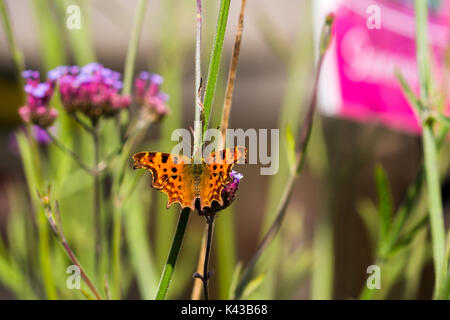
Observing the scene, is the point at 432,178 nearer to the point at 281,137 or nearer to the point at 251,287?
the point at 251,287

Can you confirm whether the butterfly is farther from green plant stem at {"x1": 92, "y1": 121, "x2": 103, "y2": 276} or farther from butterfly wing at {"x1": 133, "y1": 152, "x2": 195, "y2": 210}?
green plant stem at {"x1": 92, "y1": 121, "x2": 103, "y2": 276}

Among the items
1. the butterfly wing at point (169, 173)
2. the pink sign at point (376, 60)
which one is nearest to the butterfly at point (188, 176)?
the butterfly wing at point (169, 173)

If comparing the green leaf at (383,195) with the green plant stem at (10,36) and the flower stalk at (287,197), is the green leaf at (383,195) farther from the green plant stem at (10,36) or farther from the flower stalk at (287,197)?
the green plant stem at (10,36)

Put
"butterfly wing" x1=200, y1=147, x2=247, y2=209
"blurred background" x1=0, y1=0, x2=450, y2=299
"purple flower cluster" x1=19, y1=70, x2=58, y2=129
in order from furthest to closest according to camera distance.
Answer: "blurred background" x1=0, y1=0, x2=450, y2=299 < "purple flower cluster" x1=19, y1=70, x2=58, y2=129 < "butterfly wing" x1=200, y1=147, x2=247, y2=209

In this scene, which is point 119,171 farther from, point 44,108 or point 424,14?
point 424,14

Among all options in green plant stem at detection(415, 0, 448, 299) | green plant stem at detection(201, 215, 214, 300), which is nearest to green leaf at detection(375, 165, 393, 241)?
green plant stem at detection(415, 0, 448, 299)

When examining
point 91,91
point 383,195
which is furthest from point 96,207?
point 383,195

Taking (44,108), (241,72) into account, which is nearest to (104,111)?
(44,108)
